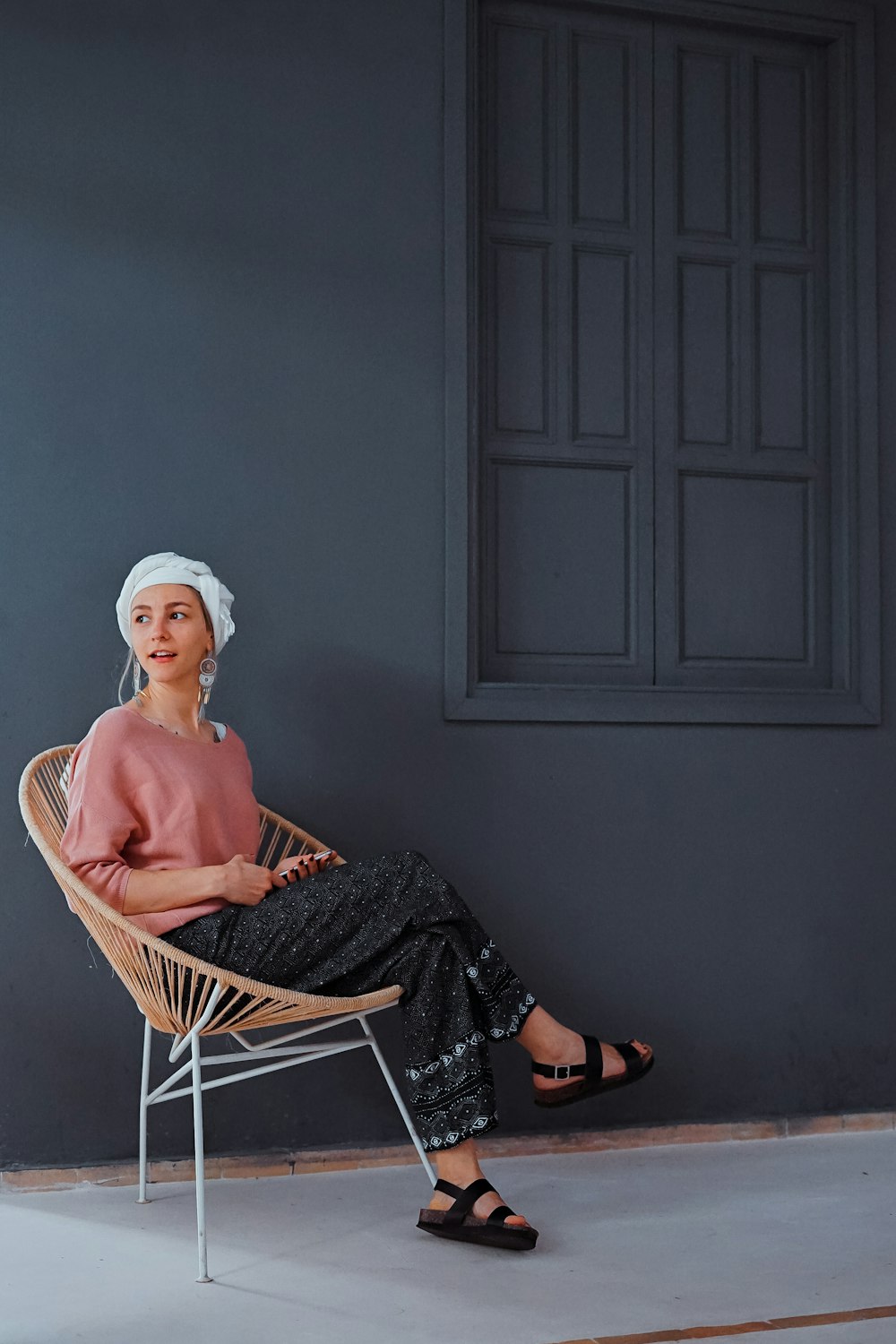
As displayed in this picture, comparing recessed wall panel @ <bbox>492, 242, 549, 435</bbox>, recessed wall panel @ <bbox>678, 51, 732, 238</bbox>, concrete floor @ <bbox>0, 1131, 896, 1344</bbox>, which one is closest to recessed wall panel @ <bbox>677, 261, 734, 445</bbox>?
recessed wall panel @ <bbox>678, 51, 732, 238</bbox>

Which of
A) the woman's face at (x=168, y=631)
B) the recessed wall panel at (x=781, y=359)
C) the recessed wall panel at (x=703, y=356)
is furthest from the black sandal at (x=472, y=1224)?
the recessed wall panel at (x=781, y=359)

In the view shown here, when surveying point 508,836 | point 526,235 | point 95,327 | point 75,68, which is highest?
point 75,68

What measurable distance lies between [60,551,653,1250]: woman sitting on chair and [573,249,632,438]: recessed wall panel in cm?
128

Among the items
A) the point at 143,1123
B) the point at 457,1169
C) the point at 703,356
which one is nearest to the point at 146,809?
the point at 143,1123

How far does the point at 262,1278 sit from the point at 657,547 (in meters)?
1.88

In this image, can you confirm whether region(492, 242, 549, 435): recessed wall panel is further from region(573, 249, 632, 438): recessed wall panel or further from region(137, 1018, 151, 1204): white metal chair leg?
region(137, 1018, 151, 1204): white metal chair leg

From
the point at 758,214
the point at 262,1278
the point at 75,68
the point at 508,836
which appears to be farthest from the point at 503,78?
the point at 262,1278

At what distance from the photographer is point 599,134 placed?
3.33 m

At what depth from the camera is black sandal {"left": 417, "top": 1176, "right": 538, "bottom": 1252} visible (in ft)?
7.42

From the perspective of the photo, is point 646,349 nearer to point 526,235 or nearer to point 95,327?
point 526,235

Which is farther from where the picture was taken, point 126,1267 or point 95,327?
point 95,327

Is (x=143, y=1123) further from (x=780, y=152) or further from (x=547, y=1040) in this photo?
(x=780, y=152)

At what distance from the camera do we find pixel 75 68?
2.94 metres

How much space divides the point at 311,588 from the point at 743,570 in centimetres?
110
